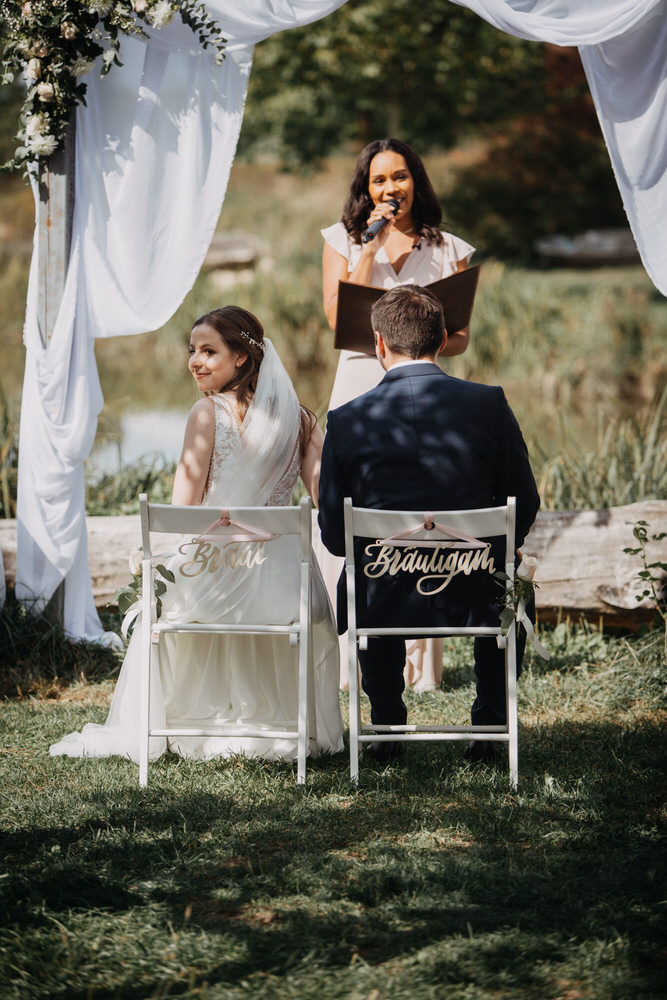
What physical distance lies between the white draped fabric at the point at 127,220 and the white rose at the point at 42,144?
0.43 ft

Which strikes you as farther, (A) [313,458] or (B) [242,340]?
(A) [313,458]

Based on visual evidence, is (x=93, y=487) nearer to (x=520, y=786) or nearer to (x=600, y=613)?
(x=600, y=613)

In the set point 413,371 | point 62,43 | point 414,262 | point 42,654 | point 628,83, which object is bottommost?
point 42,654

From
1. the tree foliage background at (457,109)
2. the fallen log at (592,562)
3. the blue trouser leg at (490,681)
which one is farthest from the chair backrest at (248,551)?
the tree foliage background at (457,109)

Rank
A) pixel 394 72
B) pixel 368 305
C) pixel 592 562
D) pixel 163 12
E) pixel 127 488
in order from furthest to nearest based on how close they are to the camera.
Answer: pixel 394 72
pixel 127 488
pixel 592 562
pixel 163 12
pixel 368 305

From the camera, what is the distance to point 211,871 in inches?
124

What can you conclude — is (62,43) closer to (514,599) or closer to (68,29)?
(68,29)

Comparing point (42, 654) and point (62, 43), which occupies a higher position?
point (62, 43)

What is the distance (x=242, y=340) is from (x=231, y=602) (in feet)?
3.13

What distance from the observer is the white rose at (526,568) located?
3.83 m

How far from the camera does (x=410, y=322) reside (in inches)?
153

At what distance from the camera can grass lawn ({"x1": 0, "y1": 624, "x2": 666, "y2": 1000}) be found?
2596 millimetres

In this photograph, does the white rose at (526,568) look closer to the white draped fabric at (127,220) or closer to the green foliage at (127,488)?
the white draped fabric at (127,220)

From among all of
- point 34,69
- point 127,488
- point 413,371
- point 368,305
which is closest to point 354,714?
point 413,371
